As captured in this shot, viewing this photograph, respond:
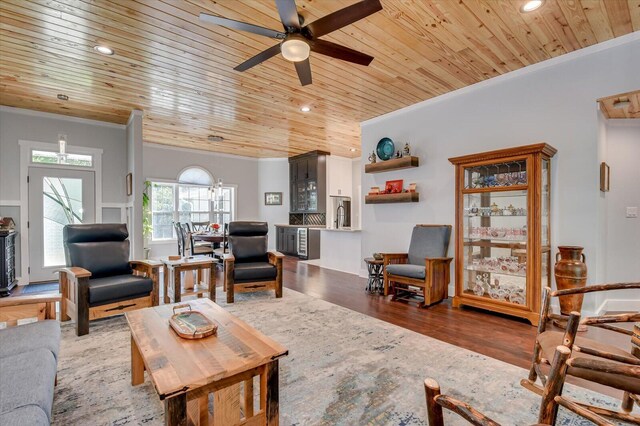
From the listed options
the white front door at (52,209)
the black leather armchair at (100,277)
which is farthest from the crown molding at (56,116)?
the black leather armchair at (100,277)

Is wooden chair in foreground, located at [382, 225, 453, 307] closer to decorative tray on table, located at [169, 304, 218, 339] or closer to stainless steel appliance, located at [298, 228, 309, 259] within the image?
decorative tray on table, located at [169, 304, 218, 339]

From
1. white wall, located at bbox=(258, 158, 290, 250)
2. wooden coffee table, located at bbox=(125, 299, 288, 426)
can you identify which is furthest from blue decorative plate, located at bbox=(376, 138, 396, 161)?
white wall, located at bbox=(258, 158, 290, 250)

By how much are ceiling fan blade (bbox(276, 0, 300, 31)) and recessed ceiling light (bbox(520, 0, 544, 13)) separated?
1835mm

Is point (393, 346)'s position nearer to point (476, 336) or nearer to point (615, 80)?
point (476, 336)

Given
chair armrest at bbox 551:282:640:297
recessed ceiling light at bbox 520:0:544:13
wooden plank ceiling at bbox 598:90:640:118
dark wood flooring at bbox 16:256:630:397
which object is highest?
recessed ceiling light at bbox 520:0:544:13

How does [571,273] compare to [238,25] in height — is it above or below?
below

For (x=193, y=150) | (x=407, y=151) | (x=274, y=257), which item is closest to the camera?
(x=274, y=257)

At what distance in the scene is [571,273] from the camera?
303cm

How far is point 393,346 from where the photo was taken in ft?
8.53

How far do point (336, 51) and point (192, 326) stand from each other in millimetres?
2222

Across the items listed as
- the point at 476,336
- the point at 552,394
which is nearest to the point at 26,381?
the point at 552,394

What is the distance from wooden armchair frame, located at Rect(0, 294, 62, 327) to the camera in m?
2.01

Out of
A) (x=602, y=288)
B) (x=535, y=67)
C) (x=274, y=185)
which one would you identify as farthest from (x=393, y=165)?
(x=274, y=185)

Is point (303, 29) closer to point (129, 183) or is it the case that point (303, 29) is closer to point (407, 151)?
point (407, 151)
